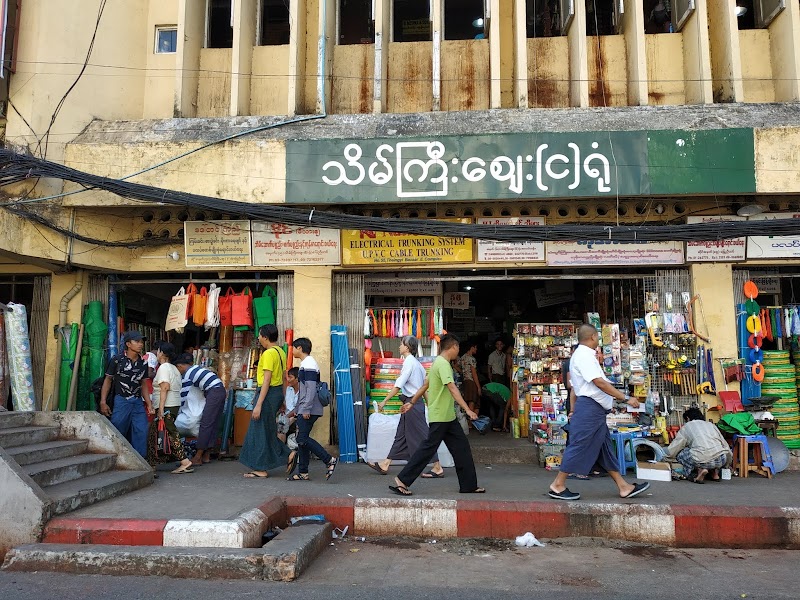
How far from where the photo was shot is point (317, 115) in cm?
859

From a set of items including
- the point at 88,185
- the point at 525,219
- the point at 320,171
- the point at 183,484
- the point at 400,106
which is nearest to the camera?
the point at 183,484

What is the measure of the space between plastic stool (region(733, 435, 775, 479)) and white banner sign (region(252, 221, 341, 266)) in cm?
543

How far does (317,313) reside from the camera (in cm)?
853

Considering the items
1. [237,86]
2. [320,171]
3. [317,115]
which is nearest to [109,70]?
[237,86]

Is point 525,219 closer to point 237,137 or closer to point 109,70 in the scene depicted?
point 237,137

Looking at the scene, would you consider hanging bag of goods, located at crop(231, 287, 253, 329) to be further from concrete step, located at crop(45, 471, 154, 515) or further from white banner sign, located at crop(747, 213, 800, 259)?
white banner sign, located at crop(747, 213, 800, 259)

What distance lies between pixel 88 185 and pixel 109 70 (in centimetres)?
241

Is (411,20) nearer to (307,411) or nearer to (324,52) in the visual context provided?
(324,52)

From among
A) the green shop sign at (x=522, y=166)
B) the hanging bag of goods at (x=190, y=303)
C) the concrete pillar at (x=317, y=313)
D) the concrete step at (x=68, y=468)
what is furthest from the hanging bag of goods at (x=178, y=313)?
the concrete step at (x=68, y=468)

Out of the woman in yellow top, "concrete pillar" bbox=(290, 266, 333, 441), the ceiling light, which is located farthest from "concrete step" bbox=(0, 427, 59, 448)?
the ceiling light

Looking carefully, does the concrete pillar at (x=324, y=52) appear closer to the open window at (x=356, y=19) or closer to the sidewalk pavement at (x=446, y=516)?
the open window at (x=356, y=19)

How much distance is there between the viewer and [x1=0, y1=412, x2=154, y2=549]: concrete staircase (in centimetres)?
483

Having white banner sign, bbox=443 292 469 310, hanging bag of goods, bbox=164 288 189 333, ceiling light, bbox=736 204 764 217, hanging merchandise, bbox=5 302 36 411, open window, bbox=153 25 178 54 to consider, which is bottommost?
hanging merchandise, bbox=5 302 36 411

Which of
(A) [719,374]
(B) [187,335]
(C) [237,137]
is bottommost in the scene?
(A) [719,374]
